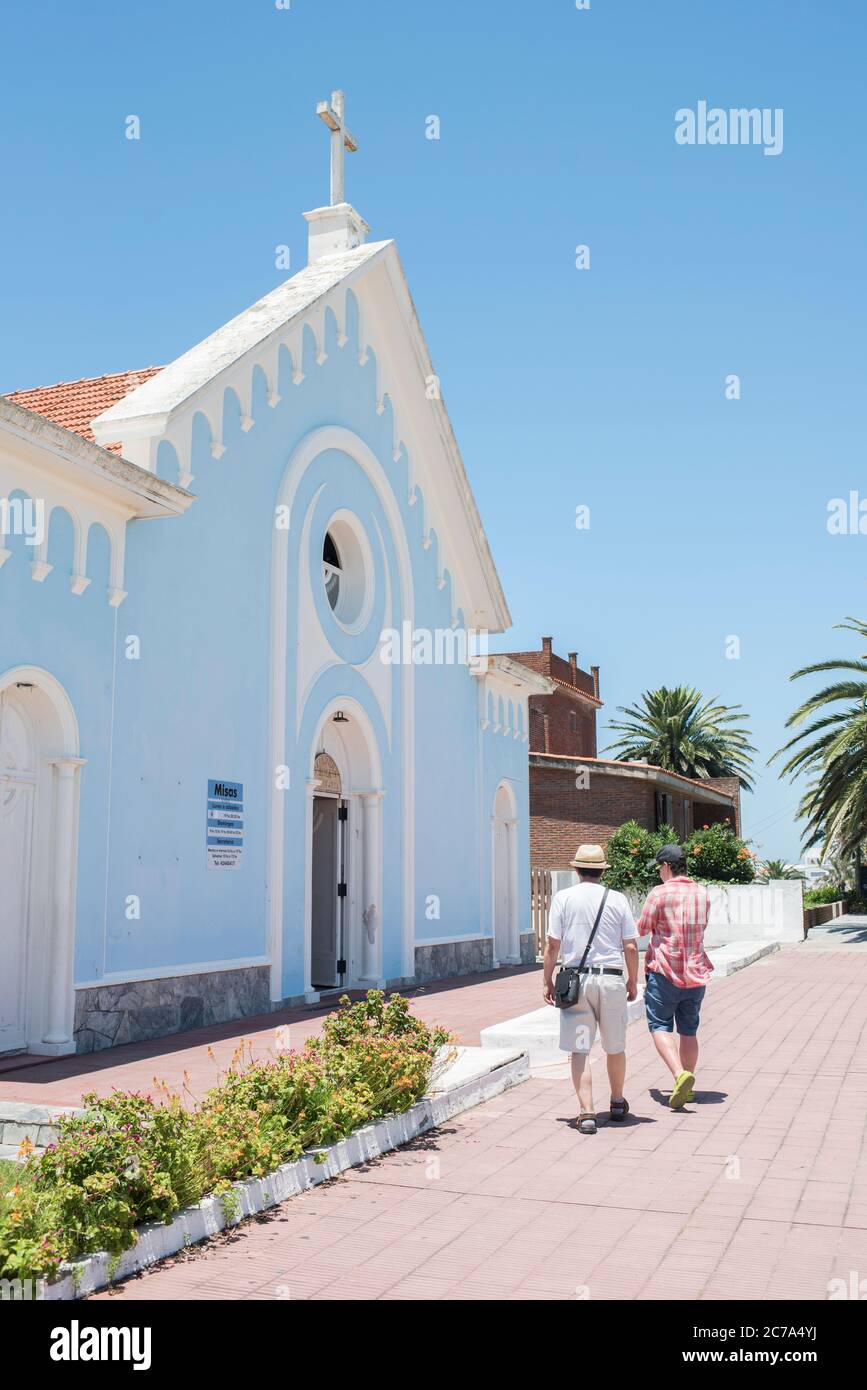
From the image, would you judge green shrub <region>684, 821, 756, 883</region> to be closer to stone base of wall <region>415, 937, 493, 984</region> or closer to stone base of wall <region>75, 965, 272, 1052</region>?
stone base of wall <region>415, 937, 493, 984</region>

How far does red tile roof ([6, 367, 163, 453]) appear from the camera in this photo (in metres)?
13.1

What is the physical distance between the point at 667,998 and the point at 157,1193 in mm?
4239

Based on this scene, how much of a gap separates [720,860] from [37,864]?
2021 centimetres

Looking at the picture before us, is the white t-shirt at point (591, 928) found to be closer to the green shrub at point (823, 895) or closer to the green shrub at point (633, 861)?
the green shrub at point (633, 861)

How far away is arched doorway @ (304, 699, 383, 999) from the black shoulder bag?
7910 mm

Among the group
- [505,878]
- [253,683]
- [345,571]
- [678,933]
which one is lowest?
[678,933]

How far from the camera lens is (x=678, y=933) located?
825cm

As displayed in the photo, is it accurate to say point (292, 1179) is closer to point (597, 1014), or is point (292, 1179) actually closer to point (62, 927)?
point (597, 1014)

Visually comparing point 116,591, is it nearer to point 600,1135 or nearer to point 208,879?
point 208,879

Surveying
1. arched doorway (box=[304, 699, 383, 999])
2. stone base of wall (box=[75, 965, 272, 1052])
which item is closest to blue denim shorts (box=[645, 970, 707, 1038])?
stone base of wall (box=[75, 965, 272, 1052])

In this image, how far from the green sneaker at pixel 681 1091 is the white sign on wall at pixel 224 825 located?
512 cm

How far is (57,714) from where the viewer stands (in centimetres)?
955

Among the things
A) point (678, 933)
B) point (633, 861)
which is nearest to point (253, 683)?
point (678, 933)

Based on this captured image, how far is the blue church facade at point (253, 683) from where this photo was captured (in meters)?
9.52
